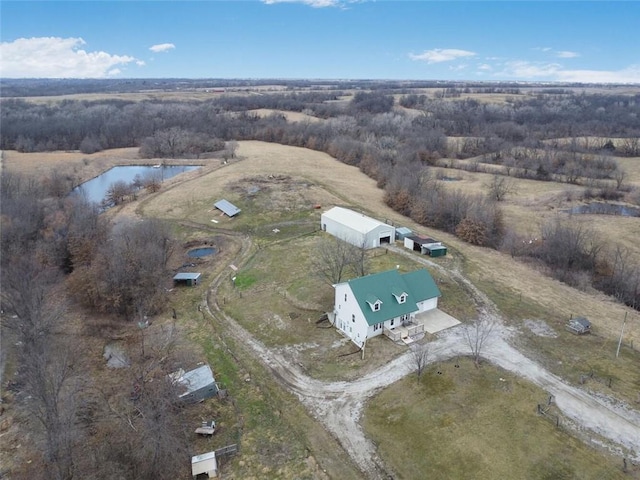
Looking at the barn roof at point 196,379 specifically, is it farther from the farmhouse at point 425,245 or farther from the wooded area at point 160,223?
the farmhouse at point 425,245

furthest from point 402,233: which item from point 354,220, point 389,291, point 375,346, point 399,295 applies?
point 375,346

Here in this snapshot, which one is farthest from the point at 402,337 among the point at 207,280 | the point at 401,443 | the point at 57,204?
the point at 57,204

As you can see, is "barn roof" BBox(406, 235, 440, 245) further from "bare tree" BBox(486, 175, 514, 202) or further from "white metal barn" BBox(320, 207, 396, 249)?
"bare tree" BBox(486, 175, 514, 202)

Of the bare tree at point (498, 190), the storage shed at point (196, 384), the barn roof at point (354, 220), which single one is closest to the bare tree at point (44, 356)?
the storage shed at point (196, 384)

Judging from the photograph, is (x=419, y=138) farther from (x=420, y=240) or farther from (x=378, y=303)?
(x=378, y=303)

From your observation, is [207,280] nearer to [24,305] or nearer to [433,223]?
[24,305]

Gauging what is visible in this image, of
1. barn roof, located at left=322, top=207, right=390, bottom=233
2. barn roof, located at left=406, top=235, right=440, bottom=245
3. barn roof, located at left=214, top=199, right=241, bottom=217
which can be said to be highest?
barn roof, located at left=322, top=207, right=390, bottom=233

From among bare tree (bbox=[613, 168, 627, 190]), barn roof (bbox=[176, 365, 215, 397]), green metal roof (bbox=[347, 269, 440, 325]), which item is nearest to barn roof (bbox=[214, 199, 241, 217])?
green metal roof (bbox=[347, 269, 440, 325])
